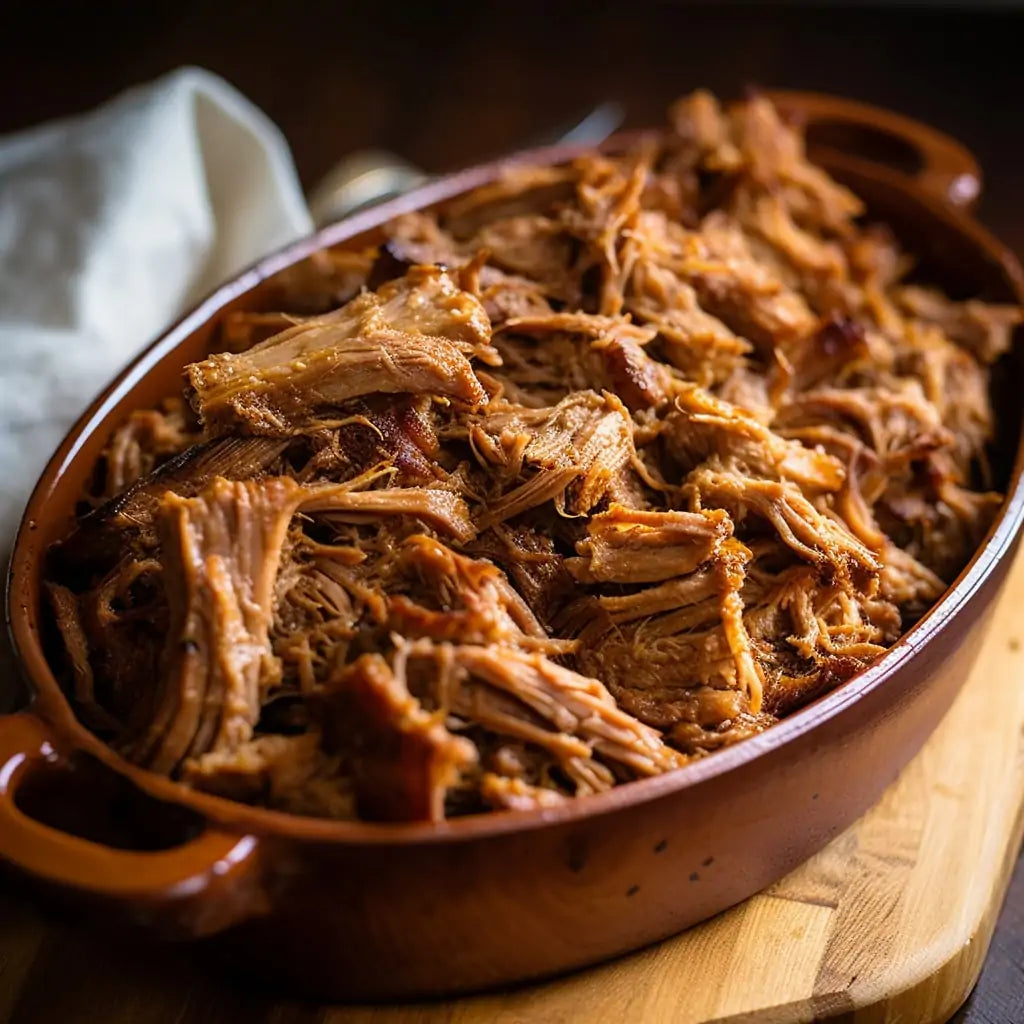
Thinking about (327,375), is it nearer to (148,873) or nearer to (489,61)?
(148,873)

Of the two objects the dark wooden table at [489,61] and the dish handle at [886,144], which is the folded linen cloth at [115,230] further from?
the dish handle at [886,144]

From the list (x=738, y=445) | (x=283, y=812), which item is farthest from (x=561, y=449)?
(x=283, y=812)

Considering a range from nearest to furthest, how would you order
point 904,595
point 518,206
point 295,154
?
point 904,595 → point 518,206 → point 295,154

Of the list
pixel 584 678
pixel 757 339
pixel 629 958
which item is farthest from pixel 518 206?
pixel 629 958

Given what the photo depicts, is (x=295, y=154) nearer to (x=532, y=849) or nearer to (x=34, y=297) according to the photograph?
(x=34, y=297)

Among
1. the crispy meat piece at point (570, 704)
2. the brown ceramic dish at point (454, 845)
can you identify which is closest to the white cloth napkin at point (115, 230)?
the brown ceramic dish at point (454, 845)
